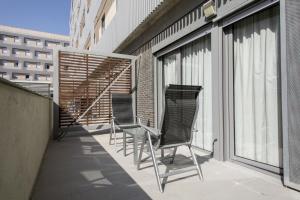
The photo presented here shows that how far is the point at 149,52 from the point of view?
639 centimetres

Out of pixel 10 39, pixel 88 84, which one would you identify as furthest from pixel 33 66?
pixel 88 84

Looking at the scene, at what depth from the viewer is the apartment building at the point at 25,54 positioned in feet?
141

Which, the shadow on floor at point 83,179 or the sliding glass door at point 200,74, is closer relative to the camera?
the shadow on floor at point 83,179

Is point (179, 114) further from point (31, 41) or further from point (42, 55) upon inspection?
point (31, 41)

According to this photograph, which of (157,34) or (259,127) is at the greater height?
(157,34)

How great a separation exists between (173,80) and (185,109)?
107 inches

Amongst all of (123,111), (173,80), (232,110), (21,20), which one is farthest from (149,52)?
(21,20)

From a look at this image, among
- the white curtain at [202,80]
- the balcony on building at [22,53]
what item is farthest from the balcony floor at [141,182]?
the balcony on building at [22,53]

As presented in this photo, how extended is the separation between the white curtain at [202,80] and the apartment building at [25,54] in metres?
44.5

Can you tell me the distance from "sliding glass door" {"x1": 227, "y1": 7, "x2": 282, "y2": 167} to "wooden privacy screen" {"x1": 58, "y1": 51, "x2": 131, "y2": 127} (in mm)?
4398

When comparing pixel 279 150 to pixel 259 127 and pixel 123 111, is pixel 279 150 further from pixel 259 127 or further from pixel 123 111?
pixel 123 111

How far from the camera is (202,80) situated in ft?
14.1

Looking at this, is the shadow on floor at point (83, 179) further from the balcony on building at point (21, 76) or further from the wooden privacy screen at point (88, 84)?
the balcony on building at point (21, 76)

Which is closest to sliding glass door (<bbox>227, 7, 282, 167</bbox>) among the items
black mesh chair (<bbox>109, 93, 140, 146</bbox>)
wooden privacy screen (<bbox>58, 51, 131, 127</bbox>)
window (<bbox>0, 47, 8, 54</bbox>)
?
black mesh chair (<bbox>109, 93, 140, 146</bbox>)
